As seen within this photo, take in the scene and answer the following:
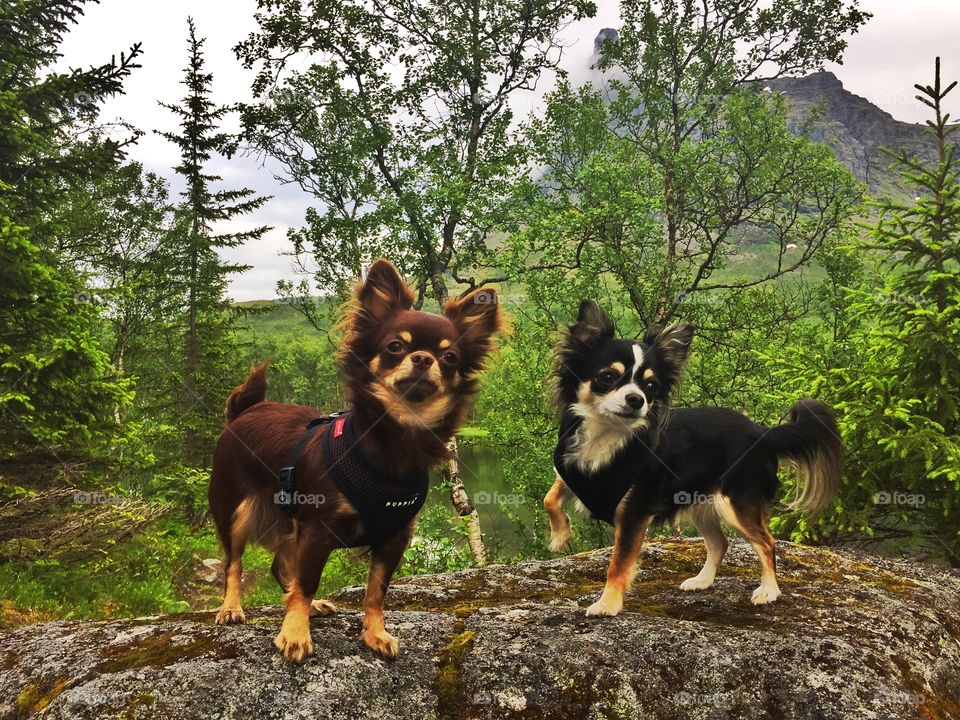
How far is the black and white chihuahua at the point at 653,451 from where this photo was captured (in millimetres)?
4758

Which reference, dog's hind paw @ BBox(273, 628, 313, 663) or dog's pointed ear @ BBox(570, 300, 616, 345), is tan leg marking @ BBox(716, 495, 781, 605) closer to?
dog's pointed ear @ BBox(570, 300, 616, 345)

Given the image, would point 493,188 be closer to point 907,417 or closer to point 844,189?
point 907,417

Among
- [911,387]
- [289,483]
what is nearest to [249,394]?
[289,483]

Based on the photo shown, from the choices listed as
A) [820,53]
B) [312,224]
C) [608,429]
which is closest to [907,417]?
[608,429]

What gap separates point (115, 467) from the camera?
433 inches

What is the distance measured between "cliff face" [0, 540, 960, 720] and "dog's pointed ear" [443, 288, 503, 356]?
2180mm

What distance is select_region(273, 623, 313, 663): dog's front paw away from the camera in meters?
3.67

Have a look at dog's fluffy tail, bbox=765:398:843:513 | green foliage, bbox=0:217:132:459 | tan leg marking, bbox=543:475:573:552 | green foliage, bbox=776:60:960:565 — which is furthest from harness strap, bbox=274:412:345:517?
green foliage, bbox=0:217:132:459

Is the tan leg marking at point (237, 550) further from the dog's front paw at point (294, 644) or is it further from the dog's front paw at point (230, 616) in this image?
the dog's front paw at point (294, 644)

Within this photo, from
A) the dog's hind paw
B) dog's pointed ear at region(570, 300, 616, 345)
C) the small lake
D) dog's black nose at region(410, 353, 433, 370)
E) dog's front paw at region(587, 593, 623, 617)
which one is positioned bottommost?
the small lake

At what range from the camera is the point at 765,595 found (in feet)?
16.6

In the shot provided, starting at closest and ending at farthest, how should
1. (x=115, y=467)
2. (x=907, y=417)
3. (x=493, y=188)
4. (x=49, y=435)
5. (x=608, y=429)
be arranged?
(x=608, y=429), (x=907, y=417), (x=49, y=435), (x=115, y=467), (x=493, y=188)

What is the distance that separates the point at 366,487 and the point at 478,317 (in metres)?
1.41

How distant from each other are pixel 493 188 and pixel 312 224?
620 cm
